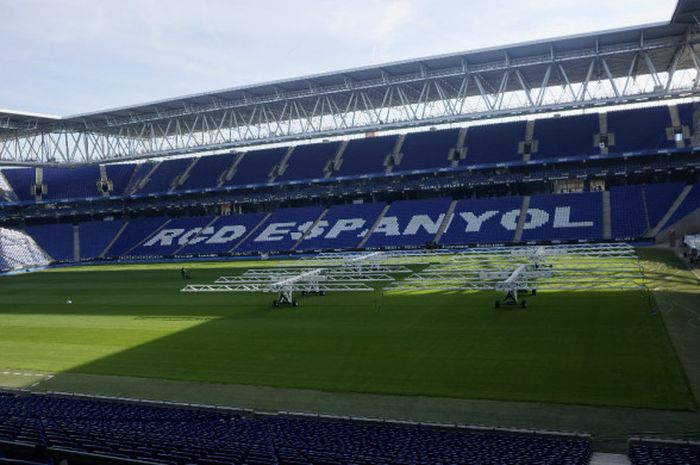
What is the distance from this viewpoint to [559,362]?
16656 millimetres

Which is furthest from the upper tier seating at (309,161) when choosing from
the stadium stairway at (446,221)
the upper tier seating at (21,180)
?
the upper tier seating at (21,180)

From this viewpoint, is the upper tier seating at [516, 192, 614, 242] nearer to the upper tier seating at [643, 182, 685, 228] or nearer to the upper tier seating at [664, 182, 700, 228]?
the upper tier seating at [643, 182, 685, 228]

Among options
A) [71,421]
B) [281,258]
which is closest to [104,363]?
[71,421]

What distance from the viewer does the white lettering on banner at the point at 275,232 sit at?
63344 mm

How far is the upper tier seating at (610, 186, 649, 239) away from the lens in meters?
48.2

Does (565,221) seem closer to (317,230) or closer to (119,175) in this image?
(317,230)

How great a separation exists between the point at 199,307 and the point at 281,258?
26.7 meters

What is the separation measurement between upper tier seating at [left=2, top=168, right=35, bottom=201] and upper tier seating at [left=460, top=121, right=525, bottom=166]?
57.3m

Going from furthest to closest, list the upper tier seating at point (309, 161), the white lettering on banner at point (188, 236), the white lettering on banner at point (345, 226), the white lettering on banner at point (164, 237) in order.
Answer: the white lettering on banner at point (164, 237)
the upper tier seating at point (309, 161)
the white lettering on banner at point (188, 236)
the white lettering on banner at point (345, 226)

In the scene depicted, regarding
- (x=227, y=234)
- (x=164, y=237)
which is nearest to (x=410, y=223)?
(x=227, y=234)

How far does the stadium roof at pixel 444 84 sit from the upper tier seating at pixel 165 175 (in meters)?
13.7

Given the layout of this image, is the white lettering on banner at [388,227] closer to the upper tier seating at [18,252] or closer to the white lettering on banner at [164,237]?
the white lettering on banner at [164,237]

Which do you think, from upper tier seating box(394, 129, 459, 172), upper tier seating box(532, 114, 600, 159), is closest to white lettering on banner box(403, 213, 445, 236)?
upper tier seating box(394, 129, 459, 172)

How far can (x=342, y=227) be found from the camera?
61.6 meters
